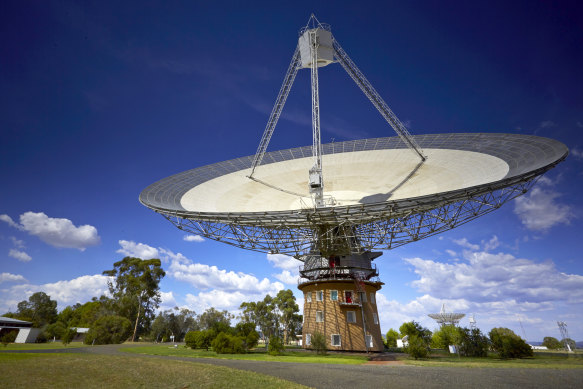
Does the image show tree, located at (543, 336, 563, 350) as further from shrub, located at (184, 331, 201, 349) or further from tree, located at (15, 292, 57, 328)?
tree, located at (15, 292, 57, 328)

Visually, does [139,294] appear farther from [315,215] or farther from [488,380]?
[488,380]

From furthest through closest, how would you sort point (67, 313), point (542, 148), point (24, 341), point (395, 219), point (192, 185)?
point (67, 313) < point (24, 341) < point (192, 185) < point (395, 219) < point (542, 148)

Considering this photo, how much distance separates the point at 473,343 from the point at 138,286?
178ft

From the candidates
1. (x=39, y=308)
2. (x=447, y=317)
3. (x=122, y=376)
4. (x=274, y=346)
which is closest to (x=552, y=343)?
(x=447, y=317)

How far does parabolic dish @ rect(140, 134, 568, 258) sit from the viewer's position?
2081 centimetres

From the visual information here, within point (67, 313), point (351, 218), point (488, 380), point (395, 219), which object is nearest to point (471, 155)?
point (395, 219)

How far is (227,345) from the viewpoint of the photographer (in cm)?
2906

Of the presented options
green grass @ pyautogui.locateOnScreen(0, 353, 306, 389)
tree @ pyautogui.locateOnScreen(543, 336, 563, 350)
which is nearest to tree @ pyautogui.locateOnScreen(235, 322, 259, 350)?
green grass @ pyautogui.locateOnScreen(0, 353, 306, 389)

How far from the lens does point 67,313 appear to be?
74.5 meters

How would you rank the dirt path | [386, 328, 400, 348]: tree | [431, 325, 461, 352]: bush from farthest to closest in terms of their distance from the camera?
[386, 328, 400, 348]: tree < [431, 325, 461, 352]: bush < the dirt path

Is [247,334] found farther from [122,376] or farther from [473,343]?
[473,343]

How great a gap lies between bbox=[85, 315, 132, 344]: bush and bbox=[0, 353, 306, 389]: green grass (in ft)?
106

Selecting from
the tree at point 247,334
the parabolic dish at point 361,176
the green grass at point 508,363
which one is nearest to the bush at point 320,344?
the tree at point 247,334

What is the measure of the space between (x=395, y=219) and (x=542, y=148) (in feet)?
34.9
